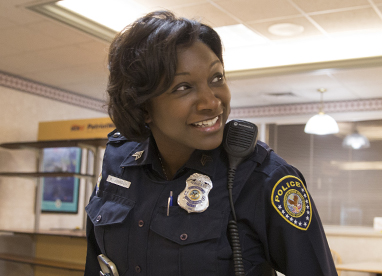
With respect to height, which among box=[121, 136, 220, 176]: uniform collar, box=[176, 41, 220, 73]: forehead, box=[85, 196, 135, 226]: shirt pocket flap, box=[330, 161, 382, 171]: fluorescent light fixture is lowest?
box=[85, 196, 135, 226]: shirt pocket flap

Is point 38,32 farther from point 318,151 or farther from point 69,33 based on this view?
point 318,151

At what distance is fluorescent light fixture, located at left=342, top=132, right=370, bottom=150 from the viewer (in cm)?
790

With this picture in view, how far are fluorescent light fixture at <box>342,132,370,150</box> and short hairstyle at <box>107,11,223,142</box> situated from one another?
288 inches

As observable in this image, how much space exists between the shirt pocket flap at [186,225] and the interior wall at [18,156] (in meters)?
6.20

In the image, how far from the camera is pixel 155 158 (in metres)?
1.19

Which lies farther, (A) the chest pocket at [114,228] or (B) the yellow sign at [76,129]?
(B) the yellow sign at [76,129]

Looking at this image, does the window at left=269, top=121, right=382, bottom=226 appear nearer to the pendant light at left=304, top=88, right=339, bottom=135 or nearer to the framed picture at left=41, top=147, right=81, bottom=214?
the pendant light at left=304, top=88, right=339, bottom=135

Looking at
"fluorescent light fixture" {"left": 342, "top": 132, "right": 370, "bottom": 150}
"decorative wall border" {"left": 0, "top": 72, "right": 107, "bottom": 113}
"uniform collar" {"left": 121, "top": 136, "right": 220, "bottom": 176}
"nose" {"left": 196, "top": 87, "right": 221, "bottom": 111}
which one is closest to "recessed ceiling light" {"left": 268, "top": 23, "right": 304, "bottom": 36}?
"decorative wall border" {"left": 0, "top": 72, "right": 107, "bottom": 113}

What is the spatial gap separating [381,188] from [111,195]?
23.7ft

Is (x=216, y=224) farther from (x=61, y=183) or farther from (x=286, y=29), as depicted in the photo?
(x=61, y=183)

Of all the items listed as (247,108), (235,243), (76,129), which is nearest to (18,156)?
(76,129)

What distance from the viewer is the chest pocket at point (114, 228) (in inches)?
44.1

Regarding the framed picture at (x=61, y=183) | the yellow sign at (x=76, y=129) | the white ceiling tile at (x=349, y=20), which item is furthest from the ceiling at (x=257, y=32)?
the framed picture at (x=61, y=183)

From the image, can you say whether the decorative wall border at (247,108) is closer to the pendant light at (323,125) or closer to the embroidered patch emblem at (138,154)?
the pendant light at (323,125)
